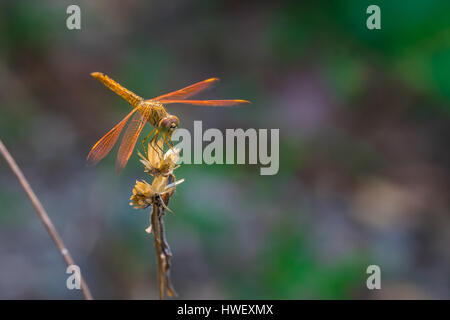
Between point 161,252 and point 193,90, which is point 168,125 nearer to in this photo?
point 193,90

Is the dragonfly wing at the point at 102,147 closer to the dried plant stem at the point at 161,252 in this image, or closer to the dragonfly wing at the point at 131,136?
the dragonfly wing at the point at 131,136

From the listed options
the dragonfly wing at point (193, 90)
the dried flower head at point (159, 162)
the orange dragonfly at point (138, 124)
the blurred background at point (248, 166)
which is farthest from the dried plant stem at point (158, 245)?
A: the blurred background at point (248, 166)

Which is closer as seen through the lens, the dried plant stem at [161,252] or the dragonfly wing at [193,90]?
the dried plant stem at [161,252]

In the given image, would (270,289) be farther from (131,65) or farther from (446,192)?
(131,65)

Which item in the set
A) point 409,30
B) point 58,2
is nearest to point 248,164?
point 409,30

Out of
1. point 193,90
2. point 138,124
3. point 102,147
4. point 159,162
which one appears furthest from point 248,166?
point 159,162

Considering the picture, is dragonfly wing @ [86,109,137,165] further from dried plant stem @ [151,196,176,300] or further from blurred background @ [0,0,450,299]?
blurred background @ [0,0,450,299]
